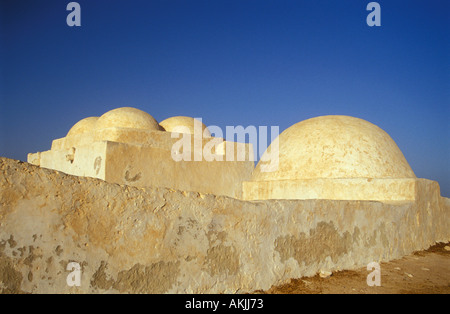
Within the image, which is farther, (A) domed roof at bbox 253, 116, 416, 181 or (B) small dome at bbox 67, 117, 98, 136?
(B) small dome at bbox 67, 117, 98, 136

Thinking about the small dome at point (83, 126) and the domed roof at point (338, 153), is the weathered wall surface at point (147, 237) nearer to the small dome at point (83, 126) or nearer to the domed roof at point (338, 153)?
the domed roof at point (338, 153)

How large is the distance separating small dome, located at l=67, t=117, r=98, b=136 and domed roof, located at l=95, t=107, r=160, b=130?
197 cm

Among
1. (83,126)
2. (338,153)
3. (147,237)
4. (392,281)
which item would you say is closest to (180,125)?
(83,126)

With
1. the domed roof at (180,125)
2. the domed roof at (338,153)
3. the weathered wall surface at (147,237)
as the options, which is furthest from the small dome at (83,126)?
the weathered wall surface at (147,237)

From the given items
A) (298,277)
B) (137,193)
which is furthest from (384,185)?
(137,193)

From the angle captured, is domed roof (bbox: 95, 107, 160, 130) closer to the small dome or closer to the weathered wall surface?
the small dome

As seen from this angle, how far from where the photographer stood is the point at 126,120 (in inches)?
334

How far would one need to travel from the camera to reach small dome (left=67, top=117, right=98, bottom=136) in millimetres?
10492

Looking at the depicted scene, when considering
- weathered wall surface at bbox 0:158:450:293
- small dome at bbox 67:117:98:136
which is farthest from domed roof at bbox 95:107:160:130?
weathered wall surface at bbox 0:158:450:293

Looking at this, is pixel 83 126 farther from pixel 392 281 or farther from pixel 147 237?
pixel 392 281

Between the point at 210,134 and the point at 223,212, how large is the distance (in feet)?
25.8

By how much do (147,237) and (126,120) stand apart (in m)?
6.30

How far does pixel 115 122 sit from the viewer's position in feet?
27.7
